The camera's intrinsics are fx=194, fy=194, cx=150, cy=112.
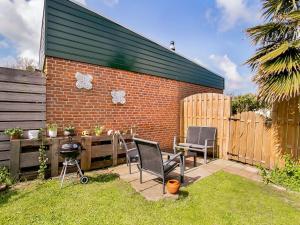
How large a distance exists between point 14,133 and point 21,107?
0.67m

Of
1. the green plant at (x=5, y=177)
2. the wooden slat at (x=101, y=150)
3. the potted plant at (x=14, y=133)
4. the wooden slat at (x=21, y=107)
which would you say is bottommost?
the green plant at (x=5, y=177)

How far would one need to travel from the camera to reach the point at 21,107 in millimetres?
4605

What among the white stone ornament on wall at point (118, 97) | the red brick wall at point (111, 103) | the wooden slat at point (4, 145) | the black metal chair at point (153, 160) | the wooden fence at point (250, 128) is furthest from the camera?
the white stone ornament on wall at point (118, 97)

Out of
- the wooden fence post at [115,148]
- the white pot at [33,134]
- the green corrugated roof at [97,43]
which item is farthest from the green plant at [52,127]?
the green corrugated roof at [97,43]

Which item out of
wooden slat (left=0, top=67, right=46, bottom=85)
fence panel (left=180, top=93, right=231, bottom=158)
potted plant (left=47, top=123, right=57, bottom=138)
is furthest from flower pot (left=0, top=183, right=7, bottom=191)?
fence panel (left=180, top=93, right=231, bottom=158)

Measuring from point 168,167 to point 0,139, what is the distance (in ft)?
12.4

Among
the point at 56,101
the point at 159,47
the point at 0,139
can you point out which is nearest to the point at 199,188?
the point at 56,101

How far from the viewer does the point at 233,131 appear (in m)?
6.44

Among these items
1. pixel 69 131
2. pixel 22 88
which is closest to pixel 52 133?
pixel 69 131

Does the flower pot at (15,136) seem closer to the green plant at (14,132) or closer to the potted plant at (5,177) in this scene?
the green plant at (14,132)

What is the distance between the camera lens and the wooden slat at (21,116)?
441cm

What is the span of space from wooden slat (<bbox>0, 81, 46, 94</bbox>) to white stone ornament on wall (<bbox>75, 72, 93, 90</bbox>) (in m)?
0.89

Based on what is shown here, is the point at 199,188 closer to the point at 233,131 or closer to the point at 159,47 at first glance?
the point at 233,131

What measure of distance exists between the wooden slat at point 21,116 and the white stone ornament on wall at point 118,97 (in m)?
2.07
